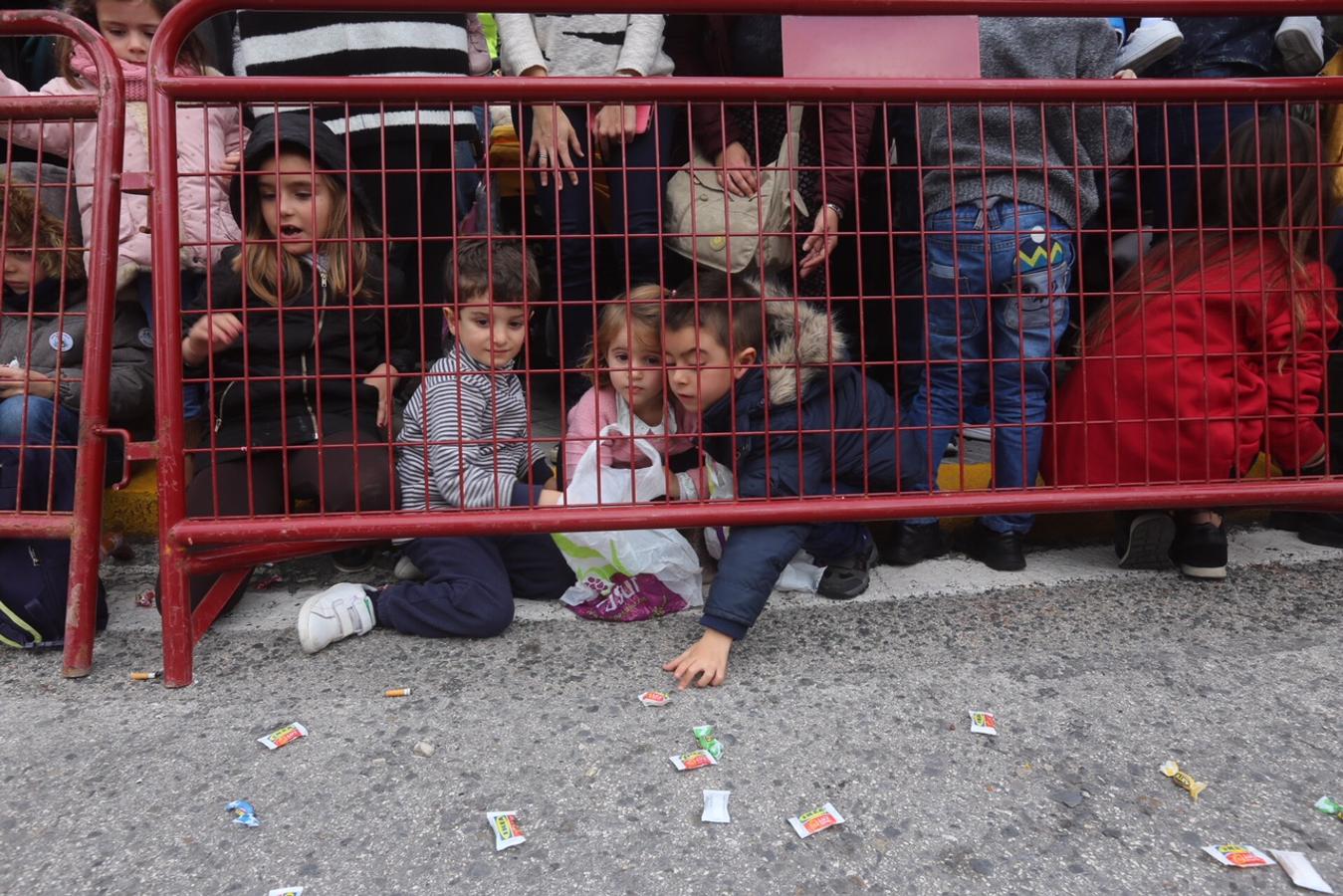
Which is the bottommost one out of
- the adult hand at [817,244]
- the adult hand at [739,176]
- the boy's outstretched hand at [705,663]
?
the boy's outstretched hand at [705,663]

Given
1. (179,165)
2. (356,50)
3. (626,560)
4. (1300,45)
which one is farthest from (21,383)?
(1300,45)

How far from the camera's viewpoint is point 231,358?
114 inches

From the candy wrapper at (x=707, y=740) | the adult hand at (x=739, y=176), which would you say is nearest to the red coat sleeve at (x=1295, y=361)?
the adult hand at (x=739, y=176)

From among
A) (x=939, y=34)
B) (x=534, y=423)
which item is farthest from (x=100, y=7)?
(x=939, y=34)

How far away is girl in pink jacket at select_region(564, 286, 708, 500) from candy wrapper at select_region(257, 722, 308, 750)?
0.92 meters

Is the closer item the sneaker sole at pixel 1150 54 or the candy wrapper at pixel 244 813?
the candy wrapper at pixel 244 813

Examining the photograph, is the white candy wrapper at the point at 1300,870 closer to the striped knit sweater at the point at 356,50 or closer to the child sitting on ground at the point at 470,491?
the child sitting on ground at the point at 470,491

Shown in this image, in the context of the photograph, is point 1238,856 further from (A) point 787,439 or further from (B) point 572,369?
(B) point 572,369

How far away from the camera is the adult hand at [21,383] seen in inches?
106

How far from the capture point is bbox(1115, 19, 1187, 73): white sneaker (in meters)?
3.20

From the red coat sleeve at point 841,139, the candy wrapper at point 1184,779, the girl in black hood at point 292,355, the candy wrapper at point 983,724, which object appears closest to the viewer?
the candy wrapper at point 1184,779

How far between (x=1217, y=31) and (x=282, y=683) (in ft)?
11.9

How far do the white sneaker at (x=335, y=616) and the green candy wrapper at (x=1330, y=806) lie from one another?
83.3 inches

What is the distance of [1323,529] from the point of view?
126 inches
